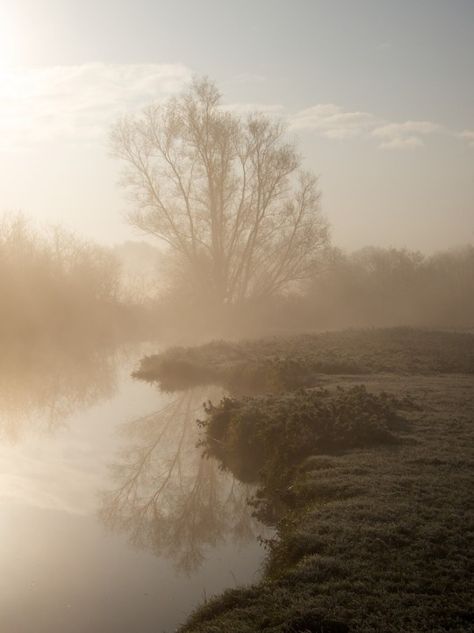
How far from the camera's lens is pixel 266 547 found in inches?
319

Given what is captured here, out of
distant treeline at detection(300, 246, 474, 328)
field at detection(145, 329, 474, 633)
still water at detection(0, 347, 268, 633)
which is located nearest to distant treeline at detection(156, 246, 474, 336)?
distant treeline at detection(300, 246, 474, 328)

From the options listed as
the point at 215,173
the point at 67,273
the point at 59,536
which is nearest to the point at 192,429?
the point at 59,536

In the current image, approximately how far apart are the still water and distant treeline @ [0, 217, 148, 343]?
16152 millimetres

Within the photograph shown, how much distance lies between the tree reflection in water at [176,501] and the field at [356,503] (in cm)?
42

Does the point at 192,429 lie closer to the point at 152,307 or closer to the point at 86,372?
the point at 86,372

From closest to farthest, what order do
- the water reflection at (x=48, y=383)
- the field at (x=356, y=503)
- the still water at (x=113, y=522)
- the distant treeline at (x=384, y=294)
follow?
the field at (x=356, y=503) → the still water at (x=113, y=522) → the water reflection at (x=48, y=383) → the distant treeline at (x=384, y=294)

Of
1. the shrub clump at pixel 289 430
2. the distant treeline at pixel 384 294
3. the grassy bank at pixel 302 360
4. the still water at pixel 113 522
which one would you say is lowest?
the still water at pixel 113 522

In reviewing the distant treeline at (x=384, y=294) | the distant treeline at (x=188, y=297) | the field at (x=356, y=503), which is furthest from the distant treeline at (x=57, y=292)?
the field at (x=356, y=503)

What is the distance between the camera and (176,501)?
10141mm

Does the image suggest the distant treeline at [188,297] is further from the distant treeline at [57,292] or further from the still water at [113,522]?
the still water at [113,522]

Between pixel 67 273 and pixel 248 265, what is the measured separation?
32.3 ft

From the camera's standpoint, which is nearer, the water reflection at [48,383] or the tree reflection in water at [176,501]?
the tree reflection in water at [176,501]

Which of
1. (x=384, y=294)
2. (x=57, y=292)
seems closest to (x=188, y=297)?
(x=57, y=292)

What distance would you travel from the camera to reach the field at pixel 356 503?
5.59 m
